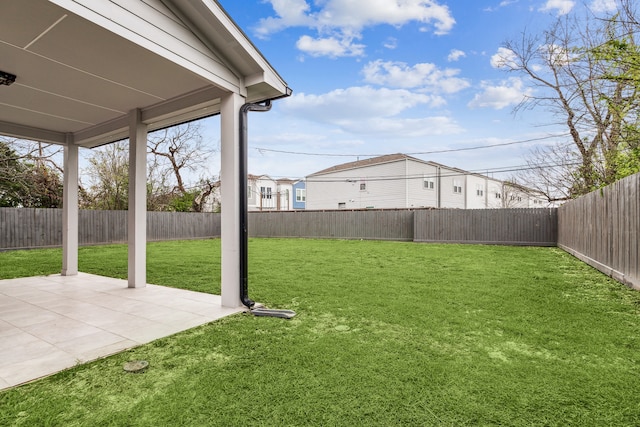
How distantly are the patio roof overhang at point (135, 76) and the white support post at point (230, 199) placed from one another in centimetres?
1

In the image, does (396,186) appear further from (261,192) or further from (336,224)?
(261,192)

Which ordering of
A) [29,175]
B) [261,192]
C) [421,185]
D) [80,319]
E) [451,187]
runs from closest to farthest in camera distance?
[80,319] → [29,175] → [421,185] → [451,187] → [261,192]

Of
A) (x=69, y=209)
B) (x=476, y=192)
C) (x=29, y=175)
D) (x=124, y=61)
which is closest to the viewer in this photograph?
(x=124, y=61)

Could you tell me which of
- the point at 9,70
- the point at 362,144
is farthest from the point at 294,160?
the point at 9,70

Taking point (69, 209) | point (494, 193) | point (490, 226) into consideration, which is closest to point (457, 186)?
point (494, 193)

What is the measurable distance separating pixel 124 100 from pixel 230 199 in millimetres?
2066

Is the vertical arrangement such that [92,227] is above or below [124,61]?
below

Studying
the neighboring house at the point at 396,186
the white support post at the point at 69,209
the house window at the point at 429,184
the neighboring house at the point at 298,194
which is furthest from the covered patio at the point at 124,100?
the neighboring house at the point at 298,194

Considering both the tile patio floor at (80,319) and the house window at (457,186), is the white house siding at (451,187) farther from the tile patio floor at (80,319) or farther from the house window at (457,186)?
the tile patio floor at (80,319)

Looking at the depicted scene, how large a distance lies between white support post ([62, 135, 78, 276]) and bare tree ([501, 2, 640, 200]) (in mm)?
7843

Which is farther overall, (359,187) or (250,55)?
(359,187)

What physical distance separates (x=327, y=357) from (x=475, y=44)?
43.6 ft

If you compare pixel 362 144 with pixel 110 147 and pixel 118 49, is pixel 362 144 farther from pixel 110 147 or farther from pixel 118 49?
pixel 118 49

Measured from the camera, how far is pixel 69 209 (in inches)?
234
